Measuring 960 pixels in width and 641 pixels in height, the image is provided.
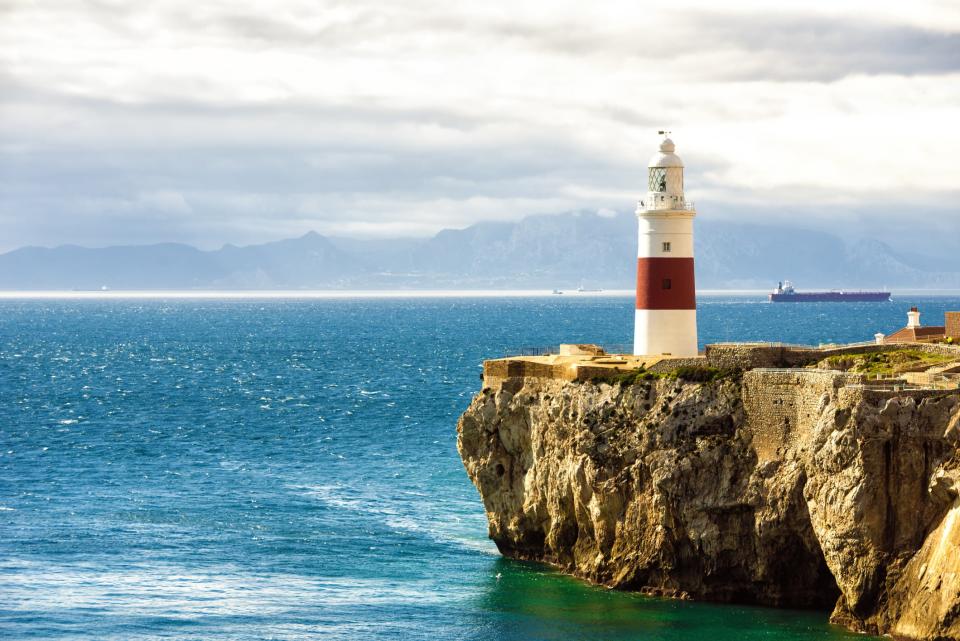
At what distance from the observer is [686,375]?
161 feet

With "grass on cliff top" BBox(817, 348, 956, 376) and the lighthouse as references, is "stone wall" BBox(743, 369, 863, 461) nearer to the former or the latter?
"grass on cliff top" BBox(817, 348, 956, 376)

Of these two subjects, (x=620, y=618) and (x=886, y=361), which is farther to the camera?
(x=886, y=361)

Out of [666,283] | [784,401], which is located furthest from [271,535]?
[784,401]

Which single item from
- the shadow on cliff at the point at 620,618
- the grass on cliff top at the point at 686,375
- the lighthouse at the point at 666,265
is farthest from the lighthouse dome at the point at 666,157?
the shadow on cliff at the point at 620,618

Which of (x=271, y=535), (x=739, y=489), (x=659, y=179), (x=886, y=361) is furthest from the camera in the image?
(x=659, y=179)

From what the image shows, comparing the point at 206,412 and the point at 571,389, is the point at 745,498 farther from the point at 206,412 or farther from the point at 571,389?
the point at 206,412

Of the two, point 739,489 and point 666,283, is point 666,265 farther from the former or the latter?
point 739,489

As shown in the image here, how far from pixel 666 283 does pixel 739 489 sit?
1422 centimetres

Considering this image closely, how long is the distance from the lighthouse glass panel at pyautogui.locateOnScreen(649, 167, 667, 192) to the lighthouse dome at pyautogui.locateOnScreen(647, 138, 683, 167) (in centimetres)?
20

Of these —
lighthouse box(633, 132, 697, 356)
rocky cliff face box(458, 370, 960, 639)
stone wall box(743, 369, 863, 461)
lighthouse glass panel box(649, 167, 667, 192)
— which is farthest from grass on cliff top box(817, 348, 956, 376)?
lighthouse glass panel box(649, 167, 667, 192)

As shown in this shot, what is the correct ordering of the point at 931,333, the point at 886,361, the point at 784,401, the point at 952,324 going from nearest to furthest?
the point at 784,401, the point at 886,361, the point at 952,324, the point at 931,333

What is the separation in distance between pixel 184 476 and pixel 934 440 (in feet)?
133

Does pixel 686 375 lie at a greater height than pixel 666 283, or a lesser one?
lesser

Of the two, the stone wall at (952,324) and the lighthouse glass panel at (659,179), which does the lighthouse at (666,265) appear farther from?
the stone wall at (952,324)
